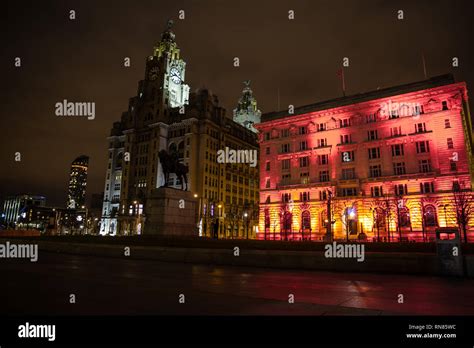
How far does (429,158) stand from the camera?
5584 centimetres

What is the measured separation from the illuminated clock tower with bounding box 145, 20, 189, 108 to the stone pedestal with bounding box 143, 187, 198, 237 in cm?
9089

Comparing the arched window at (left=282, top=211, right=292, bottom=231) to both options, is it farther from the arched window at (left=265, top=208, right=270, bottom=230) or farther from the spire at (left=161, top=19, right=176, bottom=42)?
the spire at (left=161, top=19, right=176, bottom=42)

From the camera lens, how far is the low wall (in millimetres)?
14758

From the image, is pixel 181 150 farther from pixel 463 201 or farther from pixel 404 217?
pixel 463 201

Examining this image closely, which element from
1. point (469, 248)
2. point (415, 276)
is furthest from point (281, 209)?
point (415, 276)

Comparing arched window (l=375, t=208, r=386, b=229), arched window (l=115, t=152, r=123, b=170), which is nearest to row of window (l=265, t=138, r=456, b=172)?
arched window (l=375, t=208, r=386, b=229)

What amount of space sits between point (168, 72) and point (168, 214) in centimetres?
10489

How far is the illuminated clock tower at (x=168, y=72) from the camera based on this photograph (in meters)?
122

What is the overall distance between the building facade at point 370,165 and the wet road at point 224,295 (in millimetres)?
39791

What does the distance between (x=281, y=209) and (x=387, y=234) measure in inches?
847

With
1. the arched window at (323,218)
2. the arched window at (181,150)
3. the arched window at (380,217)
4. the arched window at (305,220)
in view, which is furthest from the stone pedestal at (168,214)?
the arched window at (181,150)

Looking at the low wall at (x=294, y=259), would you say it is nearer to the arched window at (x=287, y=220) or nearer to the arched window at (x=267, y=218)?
the arched window at (x=287, y=220)

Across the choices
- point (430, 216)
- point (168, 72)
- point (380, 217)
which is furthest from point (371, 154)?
point (168, 72)

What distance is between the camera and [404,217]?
55188mm
